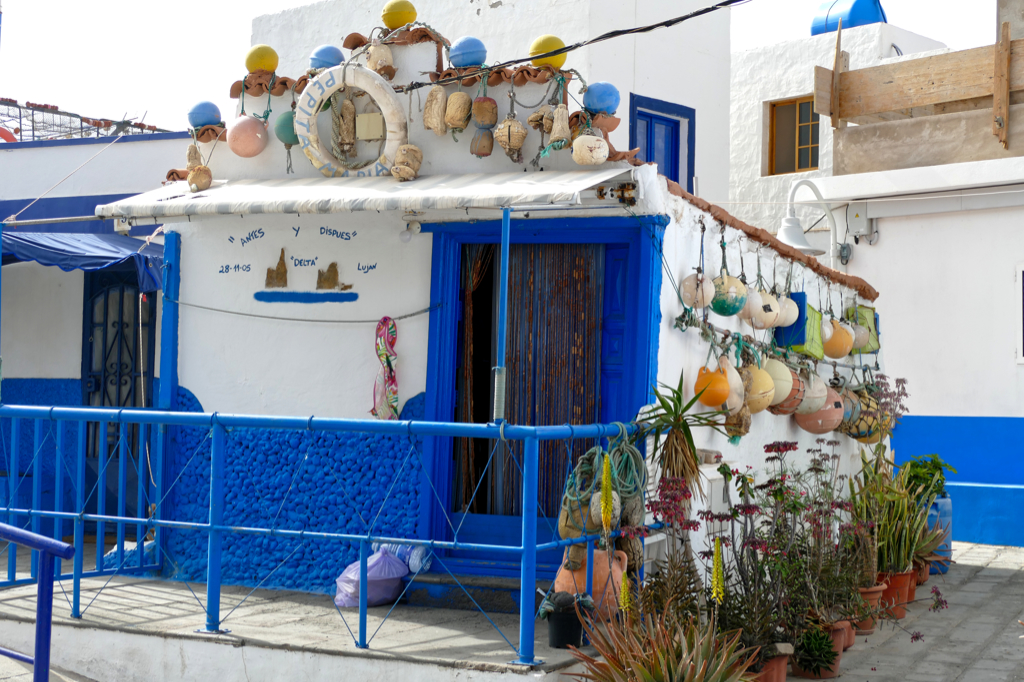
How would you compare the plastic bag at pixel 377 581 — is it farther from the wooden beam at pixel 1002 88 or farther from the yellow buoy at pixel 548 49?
the wooden beam at pixel 1002 88

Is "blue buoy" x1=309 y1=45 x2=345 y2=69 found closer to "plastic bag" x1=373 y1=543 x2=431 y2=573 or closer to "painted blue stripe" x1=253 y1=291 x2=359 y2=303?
"painted blue stripe" x1=253 y1=291 x2=359 y2=303

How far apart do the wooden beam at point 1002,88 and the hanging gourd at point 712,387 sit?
22.1 feet

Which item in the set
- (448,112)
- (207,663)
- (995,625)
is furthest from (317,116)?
(995,625)

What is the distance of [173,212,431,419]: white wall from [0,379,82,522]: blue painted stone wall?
2.74 metres

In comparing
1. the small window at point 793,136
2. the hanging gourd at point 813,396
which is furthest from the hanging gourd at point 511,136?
the small window at point 793,136

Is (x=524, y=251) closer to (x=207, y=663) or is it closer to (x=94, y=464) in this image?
(x=207, y=663)

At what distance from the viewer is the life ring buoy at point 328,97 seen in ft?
24.0

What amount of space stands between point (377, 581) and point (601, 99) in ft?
11.4

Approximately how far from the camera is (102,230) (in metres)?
11.0

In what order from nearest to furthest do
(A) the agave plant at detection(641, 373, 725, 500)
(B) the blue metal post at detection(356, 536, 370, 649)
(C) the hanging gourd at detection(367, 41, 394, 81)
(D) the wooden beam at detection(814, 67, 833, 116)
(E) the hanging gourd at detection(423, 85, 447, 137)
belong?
(B) the blue metal post at detection(356, 536, 370, 649) → (A) the agave plant at detection(641, 373, 725, 500) → (E) the hanging gourd at detection(423, 85, 447, 137) → (C) the hanging gourd at detection(367, 41, 394, 81) → (D) the wooden beam at detection(814, 67, 833, 116)

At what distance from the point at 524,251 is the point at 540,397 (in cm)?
103

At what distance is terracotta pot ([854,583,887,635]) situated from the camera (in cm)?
762

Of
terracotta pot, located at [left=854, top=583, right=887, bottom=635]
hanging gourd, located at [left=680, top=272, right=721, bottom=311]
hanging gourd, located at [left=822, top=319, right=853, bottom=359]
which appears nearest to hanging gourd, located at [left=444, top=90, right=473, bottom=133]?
hanging gourd, located at [left=680, top=272, right=721, bottom=311]

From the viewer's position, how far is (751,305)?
25.4 ft
